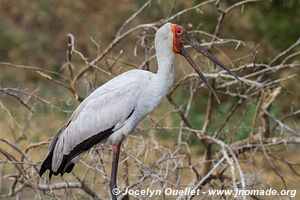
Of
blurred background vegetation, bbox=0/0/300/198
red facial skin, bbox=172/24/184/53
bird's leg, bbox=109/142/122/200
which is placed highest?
blurred background vegetation, bbox=0/0/300/198

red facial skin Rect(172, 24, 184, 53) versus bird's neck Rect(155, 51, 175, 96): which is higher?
red facial skin Rect(172, 24, 184, 53)

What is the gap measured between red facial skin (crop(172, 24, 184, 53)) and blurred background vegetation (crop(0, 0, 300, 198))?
205 cm

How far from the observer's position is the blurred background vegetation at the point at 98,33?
32.6 ft

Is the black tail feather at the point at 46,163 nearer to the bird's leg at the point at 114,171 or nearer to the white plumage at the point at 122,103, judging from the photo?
the white plumage at the point at 122,103

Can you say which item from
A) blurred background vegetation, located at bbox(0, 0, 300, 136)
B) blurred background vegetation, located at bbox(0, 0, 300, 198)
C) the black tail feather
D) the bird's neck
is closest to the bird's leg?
the black tail feather

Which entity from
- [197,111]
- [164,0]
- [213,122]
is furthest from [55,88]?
[213,122]

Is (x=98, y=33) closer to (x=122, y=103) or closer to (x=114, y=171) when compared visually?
(x=114, y=171)

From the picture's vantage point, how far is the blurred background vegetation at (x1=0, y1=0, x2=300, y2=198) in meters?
9.94

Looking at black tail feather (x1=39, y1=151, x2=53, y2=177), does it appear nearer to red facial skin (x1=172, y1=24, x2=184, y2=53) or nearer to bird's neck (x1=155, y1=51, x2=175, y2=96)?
bird's neck (x1=155, y1=51, x2=175, y2=96)

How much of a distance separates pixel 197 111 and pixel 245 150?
19.6 feet

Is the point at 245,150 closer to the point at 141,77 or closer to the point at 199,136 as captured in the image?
the point at 199,136

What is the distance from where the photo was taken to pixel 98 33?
53.1 feet

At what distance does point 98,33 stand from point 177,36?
1097cm

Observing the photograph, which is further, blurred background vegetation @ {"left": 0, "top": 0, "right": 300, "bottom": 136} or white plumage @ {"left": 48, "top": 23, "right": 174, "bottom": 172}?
blurred background vegetation @ {"left": 0, "top": 0, "right": 300, "bottom": 136}
